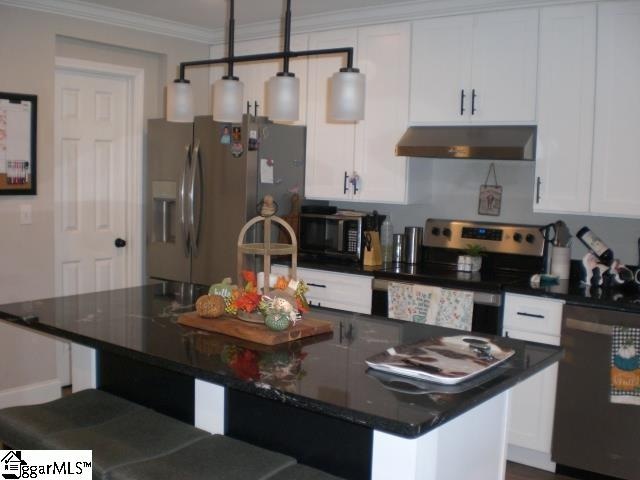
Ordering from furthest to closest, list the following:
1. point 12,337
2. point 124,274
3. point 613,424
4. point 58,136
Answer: point 124,274 < point 58,136 < point 12,337 < point 613,424

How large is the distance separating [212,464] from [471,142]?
2467 millimetres

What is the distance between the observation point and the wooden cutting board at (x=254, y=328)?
2277 mm

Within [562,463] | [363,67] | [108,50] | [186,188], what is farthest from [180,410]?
[108,50]

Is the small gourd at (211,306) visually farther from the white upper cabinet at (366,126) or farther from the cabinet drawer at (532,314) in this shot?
the white upper cabinet at (366,126)

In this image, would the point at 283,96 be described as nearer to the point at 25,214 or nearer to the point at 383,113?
the point at 383,113

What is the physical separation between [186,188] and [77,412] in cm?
240

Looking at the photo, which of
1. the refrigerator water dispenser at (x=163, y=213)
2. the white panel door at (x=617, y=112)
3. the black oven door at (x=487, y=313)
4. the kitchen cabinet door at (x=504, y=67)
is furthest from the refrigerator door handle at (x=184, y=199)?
the white panel door at (x=617, y=112)

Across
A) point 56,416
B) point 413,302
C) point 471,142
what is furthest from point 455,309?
point 56,416

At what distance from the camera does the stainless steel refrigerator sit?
430 centimetres

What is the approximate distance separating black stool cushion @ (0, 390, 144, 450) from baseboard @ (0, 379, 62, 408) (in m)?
1.94

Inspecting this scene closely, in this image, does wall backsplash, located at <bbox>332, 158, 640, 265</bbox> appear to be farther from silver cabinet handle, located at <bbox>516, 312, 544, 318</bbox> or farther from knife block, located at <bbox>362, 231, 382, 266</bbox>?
silver cabinet handle, located at <bbox>516, 312, 544, 318</bbox>

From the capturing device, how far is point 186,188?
4.55 metres

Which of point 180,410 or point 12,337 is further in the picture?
point 12,337

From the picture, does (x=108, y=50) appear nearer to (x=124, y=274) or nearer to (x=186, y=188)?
(x=186, y=188)
